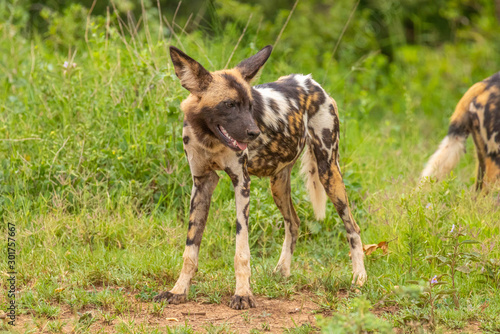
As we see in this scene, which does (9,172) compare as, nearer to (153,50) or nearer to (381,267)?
(153,50)

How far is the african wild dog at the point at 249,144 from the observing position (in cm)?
351

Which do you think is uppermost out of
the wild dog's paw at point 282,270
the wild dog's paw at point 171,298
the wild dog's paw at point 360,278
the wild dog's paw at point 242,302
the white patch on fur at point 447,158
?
the white patch on fur at point 447,158

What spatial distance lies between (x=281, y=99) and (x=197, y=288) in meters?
1.36

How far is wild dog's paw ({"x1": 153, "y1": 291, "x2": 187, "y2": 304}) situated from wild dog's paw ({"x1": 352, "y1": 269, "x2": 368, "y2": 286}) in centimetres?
111

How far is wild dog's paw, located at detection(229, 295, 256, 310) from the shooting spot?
3.56 m

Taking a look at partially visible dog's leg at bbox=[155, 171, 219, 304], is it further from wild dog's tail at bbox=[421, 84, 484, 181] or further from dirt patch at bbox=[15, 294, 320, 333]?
wild dog's tail at bbox=[421, 84, 484, 181]

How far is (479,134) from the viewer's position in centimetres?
507

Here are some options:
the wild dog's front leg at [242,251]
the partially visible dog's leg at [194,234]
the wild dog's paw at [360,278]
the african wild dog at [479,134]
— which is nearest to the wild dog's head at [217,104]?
the wild dog's front leg at [242,251]

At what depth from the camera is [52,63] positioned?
604 centimetres

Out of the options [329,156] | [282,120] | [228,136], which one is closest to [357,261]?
[329,156]

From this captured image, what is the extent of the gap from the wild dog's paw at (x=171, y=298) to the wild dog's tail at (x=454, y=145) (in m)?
2.48

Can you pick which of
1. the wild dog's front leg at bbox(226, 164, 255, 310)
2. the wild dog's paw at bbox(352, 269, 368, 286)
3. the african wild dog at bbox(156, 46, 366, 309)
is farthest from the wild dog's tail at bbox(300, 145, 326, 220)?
the wild dog's front leg at bbox(226, 164, 255, 310)

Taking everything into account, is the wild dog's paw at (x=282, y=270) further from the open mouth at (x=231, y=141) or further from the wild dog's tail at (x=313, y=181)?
the open mouth at (x=231, y=141)

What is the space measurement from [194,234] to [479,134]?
270 cm
